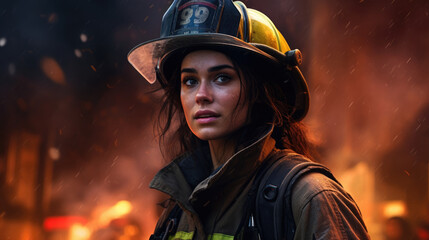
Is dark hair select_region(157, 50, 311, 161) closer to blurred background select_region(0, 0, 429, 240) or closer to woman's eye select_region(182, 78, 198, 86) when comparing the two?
woman's eye select_region(182, 78, 198, 86)

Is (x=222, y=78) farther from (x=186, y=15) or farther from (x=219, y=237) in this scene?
(x=219, y=237)

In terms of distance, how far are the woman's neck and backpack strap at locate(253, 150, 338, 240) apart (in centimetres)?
40

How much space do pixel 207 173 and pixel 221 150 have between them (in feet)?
0.67

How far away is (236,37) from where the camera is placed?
2080 millimetres

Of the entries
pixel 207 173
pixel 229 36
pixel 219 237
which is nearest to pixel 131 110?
pixel 207 173

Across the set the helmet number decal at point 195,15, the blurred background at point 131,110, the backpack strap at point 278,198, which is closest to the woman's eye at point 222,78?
the helmet number decal at point 195,15

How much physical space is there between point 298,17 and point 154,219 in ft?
14.9

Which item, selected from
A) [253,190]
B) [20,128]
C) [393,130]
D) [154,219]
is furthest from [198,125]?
[393,130]

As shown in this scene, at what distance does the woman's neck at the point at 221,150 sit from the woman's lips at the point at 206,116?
0.22 m

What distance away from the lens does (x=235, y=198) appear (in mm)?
1938

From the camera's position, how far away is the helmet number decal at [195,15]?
2.13m

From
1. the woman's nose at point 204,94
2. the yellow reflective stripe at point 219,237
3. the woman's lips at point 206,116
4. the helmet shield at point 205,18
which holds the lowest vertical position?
the yellow reflective stripe at point 219,237

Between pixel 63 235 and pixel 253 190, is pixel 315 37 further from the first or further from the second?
pixel 253 190

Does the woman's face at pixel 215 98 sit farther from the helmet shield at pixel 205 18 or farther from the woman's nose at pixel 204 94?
the helmet shield at pixel 205 18
